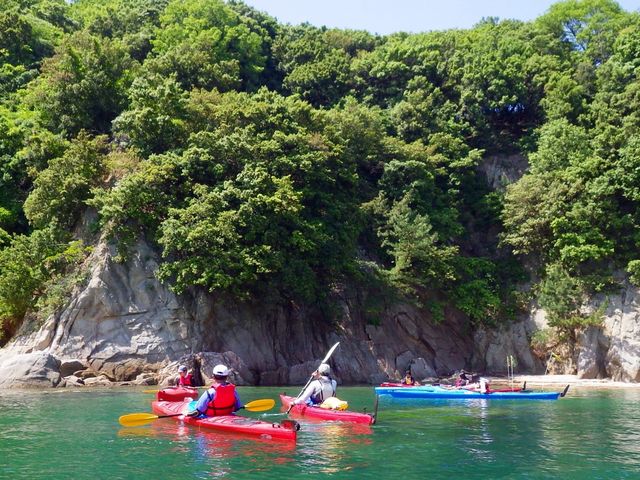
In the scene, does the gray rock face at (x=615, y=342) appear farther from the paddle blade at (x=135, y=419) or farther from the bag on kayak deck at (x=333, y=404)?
the paddle blade at (x=135, y=419)

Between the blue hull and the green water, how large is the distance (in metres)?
2.79

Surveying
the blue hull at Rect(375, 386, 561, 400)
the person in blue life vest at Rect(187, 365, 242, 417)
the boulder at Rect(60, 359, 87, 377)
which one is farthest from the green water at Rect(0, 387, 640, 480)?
the boulder at Rect(60, 359, 87, 377)

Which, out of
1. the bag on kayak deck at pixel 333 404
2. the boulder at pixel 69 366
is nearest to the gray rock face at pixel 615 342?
the bag on kayak deck at pixel 333 404

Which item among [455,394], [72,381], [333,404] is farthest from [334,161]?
[333,404]

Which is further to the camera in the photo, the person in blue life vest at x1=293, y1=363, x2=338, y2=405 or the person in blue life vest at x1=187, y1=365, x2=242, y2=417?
the person in blue life vest at x1=293, y1=363, x2=338, y2=405

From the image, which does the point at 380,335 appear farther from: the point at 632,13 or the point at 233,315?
the point at 632,13

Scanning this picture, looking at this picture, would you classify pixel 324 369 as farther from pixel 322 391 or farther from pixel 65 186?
pixel 65 186

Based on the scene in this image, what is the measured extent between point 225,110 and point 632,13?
2927 cm

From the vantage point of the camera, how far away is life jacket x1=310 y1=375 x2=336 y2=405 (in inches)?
674

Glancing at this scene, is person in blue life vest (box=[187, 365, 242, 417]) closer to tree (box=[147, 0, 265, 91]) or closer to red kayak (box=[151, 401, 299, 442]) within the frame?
red kayak (box=[151, 401, 299, 442])

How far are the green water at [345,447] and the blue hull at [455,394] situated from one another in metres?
2.79

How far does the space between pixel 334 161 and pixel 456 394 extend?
15.6 m

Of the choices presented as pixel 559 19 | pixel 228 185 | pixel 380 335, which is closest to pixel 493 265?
pixel 380 335

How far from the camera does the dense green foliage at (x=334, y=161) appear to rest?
29453 mm
